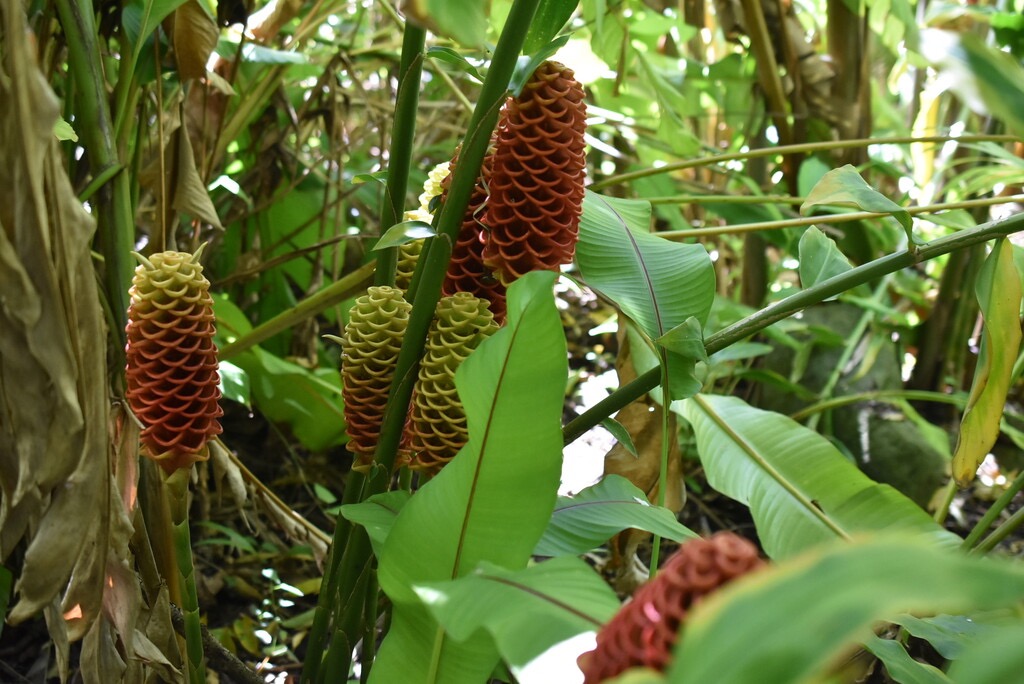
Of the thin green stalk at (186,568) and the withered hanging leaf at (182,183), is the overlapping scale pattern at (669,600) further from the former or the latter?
the withered hanging leaf at (182,183)

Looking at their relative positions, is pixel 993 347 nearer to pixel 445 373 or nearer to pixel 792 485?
pixel 792 485

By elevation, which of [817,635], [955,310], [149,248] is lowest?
[955,310]

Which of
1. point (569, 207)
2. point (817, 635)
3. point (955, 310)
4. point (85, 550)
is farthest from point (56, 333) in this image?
point (955, 310)

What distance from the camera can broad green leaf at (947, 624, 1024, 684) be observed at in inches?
10.9

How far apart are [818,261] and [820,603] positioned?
58cm

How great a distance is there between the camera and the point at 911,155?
218 centimetres

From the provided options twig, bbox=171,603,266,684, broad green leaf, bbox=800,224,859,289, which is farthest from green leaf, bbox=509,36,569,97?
twig, bbox=171,603,266,684

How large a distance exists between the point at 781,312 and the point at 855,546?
0.41m

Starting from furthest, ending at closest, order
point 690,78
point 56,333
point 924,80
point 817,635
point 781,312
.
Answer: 1. point 924,80
2. point 690,78
3. point 781,312
4. point 56,333
5. point 817,635

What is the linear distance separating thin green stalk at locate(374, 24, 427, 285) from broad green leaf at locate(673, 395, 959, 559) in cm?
45

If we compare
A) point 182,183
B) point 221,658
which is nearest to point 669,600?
point 221,658

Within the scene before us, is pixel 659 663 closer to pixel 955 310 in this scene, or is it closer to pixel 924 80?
pixel 955 310

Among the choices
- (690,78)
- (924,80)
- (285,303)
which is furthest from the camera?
(924,80)

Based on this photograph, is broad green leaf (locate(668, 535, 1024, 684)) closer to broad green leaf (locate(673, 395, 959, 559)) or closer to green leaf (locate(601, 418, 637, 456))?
green leaf (locate(601, 418, 637, 456))
